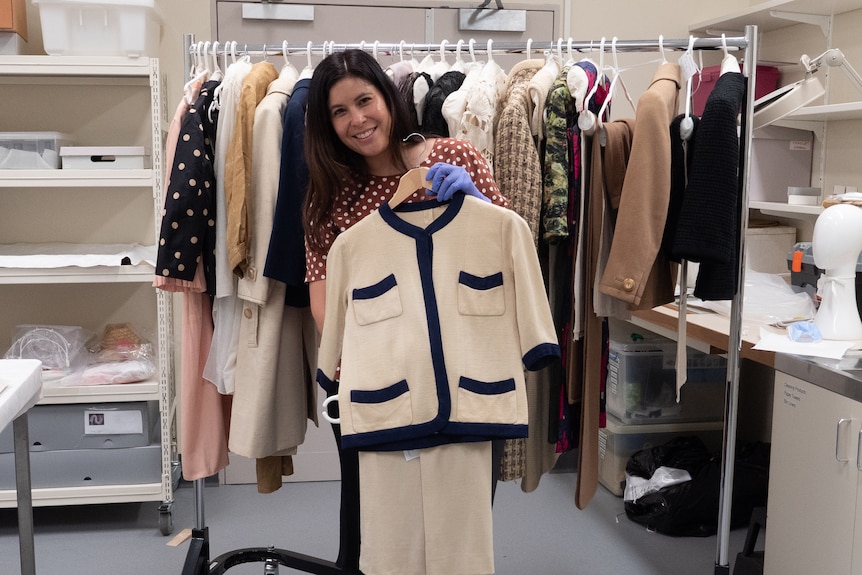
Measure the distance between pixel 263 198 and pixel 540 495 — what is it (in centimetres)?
197

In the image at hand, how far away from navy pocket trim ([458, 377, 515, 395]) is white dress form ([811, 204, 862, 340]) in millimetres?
1065

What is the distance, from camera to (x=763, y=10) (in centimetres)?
314

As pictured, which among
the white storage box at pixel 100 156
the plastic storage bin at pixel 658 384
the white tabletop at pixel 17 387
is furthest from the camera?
the plastic storage bin at pixel 658 384

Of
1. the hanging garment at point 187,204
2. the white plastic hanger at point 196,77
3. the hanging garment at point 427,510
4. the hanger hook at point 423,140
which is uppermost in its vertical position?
the white plastic hanger at point 196,77

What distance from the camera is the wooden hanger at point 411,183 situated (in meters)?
1.74

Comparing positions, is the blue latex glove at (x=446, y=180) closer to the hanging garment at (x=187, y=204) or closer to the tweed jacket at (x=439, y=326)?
the tweed jacket at (x=439, y=326)

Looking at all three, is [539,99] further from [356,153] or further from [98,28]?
[98,28]

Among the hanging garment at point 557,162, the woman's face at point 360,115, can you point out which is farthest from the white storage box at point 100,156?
the hanging garment at point 557,162

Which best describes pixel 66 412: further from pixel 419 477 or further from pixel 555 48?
pixel 555 48

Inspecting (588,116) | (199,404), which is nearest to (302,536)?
(199,404)

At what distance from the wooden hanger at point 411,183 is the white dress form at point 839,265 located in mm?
1168

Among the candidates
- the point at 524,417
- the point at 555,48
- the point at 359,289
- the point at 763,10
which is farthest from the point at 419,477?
the point at 763,10

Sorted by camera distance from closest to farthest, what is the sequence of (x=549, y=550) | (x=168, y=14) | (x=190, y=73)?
(x=190, y=73) → (x=549, y=550) → (x=168, y=14)

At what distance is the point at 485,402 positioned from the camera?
1.74 metres
